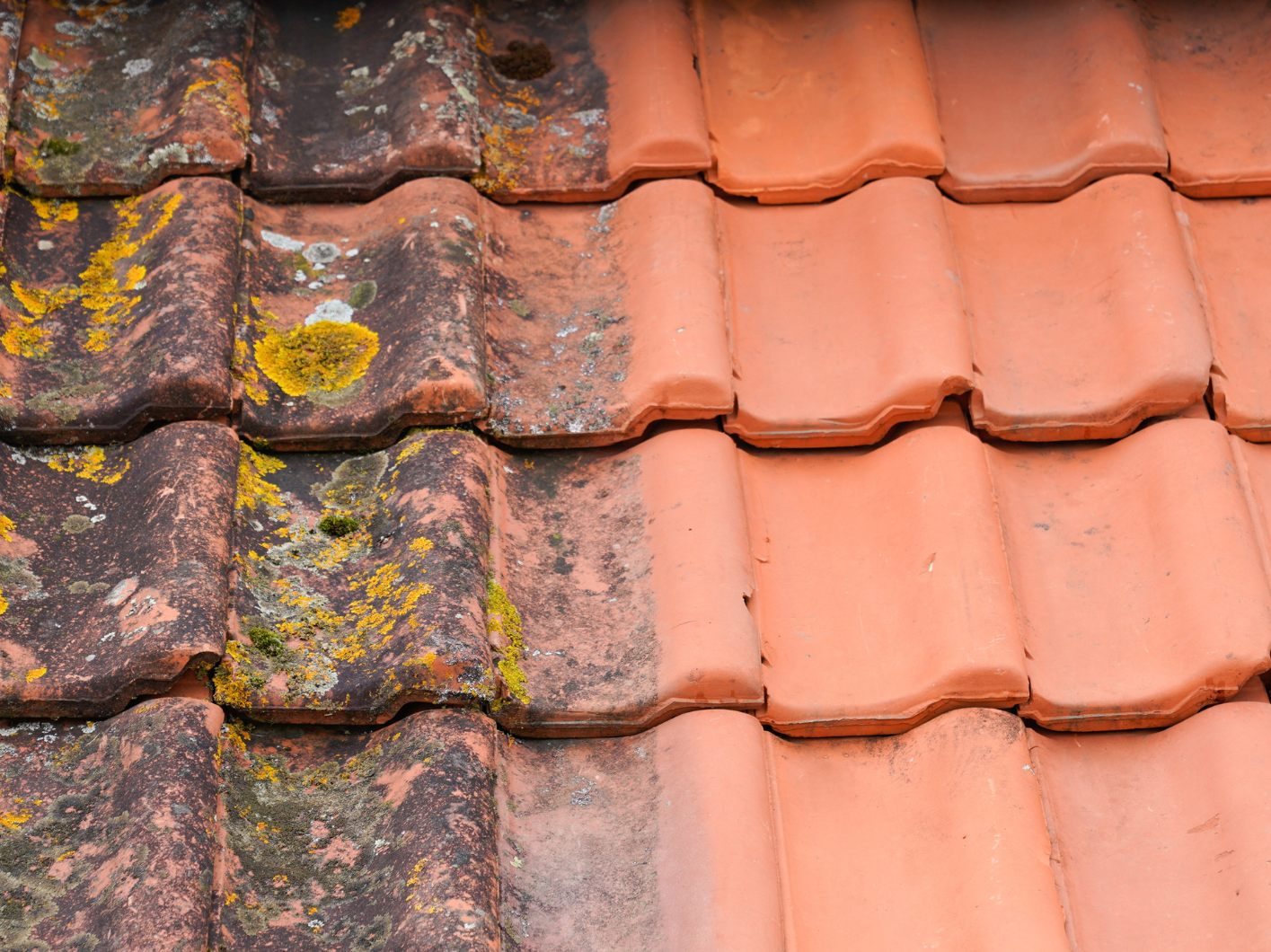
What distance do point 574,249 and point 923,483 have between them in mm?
806

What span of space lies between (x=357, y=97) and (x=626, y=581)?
1212 millimetres

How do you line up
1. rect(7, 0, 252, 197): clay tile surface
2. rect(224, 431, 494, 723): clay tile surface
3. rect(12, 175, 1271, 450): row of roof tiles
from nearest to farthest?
rect(224, 431, 494, 723): clay tile surface
rect(12, 175, 1271, 450): row of roof tiles
rect(7, 0, 252, 197): clay tile surface

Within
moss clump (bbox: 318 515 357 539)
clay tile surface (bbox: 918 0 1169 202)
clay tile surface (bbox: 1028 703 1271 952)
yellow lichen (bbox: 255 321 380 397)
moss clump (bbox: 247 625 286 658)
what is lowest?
clay tile surface (bbox: 1028 703 1271 952)

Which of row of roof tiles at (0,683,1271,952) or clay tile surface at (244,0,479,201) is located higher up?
clay tile surface at (244,0,479,201)

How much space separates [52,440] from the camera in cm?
185

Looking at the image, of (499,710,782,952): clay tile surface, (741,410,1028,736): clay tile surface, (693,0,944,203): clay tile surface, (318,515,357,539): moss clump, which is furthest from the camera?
(693,0,944,203): clay tile surface

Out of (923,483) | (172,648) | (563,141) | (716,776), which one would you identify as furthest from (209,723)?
(563,141)

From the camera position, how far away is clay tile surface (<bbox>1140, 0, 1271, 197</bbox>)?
91.0 inches

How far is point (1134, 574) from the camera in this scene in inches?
73.1

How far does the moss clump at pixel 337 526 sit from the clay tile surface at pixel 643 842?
1.40 ft

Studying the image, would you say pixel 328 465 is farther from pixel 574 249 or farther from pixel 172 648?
pixel 574 249

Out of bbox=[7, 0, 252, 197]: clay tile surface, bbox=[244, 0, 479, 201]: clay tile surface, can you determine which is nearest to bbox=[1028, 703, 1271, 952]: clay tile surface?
bbox=[244, 0, 479, 201]: clay tile surface

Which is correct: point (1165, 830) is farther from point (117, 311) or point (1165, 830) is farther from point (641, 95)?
point (117, 311)

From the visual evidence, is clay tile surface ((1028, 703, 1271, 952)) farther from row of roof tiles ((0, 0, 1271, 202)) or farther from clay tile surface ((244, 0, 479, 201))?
clay tile surface ((244, 0, 479, 201))
